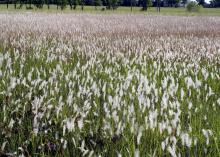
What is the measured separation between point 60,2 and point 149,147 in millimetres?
77002

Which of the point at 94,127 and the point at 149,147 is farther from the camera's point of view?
the point at 94,127

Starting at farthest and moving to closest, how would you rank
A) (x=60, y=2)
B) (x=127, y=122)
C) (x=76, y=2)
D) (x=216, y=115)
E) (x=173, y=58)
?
(x=76, y=2)
(x=60, y=2)
(x=173, y=58)
(x=216, y=115)
(x=127, y=122)

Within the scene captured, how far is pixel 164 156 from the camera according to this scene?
9.48 ft

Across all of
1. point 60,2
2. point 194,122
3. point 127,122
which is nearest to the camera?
point 127,122

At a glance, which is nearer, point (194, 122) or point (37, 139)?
point (37, 139)

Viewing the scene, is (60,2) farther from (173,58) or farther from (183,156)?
(183,156)

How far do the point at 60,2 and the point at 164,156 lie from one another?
3038 inches

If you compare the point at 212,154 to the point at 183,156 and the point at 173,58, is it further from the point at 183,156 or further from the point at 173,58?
the point at 173,58

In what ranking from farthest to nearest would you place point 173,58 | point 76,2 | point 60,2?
point 76,2 → point 60,2 → point 173,58

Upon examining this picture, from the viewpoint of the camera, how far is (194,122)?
359 centimetres

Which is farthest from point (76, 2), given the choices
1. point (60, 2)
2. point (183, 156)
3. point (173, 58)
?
point (183, 156)

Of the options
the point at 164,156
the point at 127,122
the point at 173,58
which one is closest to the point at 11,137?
the point at 127,122

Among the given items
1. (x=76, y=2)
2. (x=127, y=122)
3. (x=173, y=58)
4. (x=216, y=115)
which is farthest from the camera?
(x=76, y=2)

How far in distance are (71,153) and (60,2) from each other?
77.1 m
